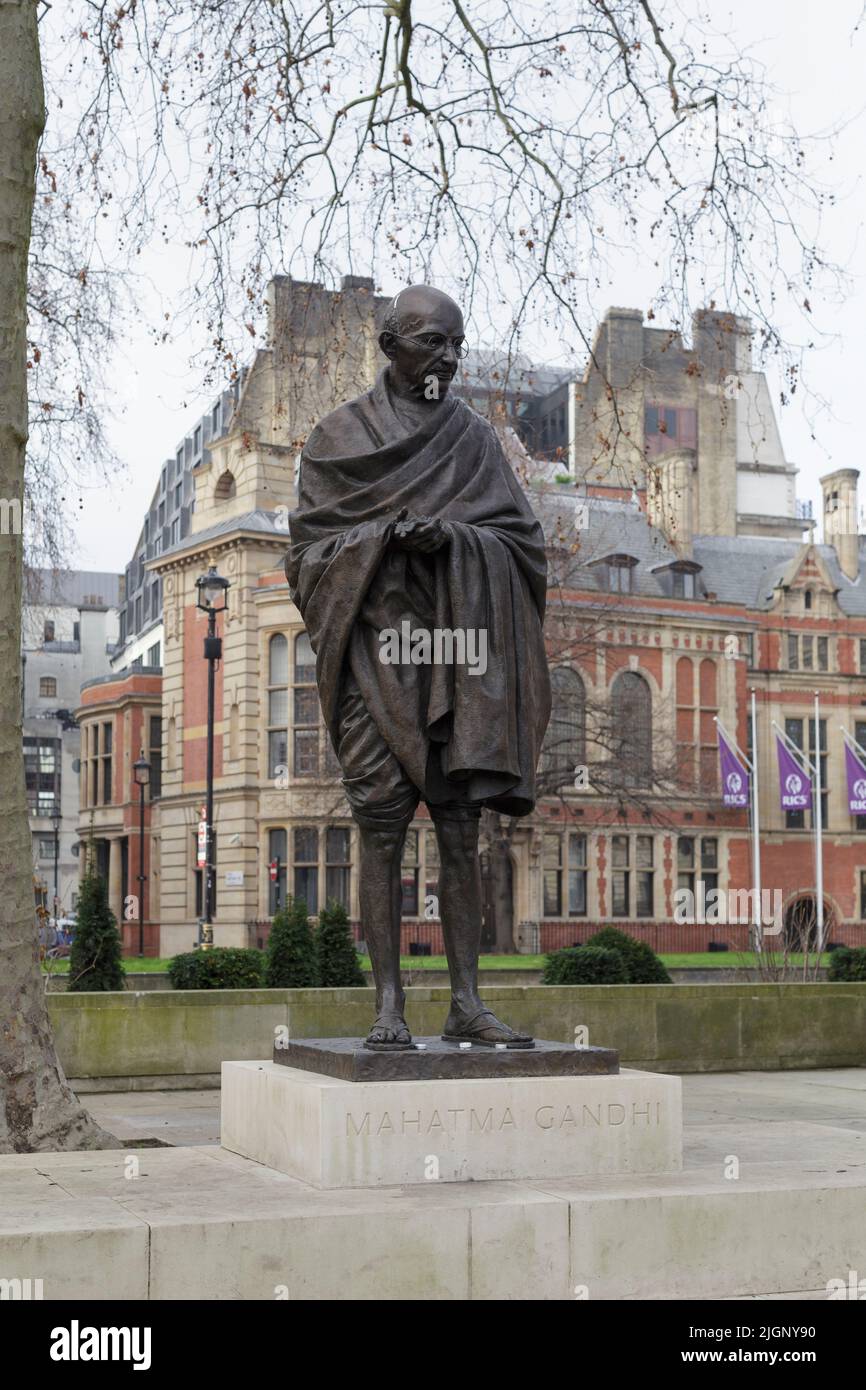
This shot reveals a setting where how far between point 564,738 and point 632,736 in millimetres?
2115

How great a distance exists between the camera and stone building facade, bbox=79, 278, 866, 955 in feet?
153

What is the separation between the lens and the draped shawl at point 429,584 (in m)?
6.21

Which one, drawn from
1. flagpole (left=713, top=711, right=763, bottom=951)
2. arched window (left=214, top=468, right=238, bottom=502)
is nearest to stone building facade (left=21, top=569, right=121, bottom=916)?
arched window (left=214, top=468, right=238, bottom=502)

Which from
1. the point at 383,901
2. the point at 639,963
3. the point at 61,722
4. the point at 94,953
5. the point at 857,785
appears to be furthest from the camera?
the point at 61,722

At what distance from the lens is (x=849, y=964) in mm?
18016

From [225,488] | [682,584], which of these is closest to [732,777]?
[682,584]

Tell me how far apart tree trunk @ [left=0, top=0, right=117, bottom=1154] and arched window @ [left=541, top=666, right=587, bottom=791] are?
31.1m

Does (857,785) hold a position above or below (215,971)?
above

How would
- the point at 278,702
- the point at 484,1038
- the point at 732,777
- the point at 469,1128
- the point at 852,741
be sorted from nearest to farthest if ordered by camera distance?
the point at 469,1128 → the point at 484,1038 → the point at 278,702 → the point at 732,777 → the point at 852,741

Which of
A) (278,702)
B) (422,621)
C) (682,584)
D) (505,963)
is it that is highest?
(682,584)

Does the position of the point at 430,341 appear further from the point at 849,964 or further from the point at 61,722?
the point at 61,722

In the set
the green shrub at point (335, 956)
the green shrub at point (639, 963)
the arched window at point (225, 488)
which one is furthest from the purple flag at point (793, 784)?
the green shrub at point (335, 956)

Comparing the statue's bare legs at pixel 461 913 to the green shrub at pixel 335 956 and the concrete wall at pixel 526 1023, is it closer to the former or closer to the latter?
the concrete wall at pixel 526 1023
